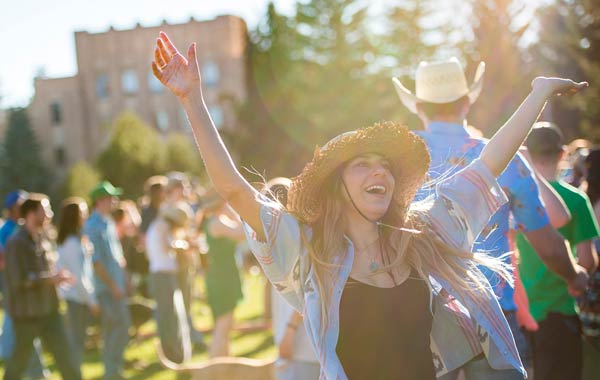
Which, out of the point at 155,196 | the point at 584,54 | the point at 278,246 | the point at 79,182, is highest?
the point at 584,54

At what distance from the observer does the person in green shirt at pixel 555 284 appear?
15.3ft

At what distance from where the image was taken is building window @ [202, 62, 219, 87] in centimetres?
6467

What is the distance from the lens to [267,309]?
Answer: 41.3 ft

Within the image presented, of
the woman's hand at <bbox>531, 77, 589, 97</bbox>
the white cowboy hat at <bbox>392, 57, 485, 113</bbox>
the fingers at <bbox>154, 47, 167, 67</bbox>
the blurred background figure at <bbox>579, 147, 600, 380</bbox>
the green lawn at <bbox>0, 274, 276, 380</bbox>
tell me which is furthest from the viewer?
the green lawn at <bbox>0, 274, 276, 380</bbox>

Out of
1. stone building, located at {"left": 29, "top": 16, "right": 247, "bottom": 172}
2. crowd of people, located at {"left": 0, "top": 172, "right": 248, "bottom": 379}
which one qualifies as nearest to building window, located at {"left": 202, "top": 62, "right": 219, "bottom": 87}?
stone building, located at {"left": 29, "top": 16, "right": 247, "bottom": 172}

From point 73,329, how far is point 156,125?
193ft

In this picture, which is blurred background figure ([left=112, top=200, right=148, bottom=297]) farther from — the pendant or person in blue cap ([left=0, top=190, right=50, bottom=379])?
the pendant

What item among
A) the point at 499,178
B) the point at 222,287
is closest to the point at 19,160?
the point at 222,287

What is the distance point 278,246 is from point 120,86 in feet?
213

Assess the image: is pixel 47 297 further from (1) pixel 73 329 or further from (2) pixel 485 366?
(2) pixel 485 366

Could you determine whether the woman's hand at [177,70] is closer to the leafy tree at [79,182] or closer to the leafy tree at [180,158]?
the leafy tree at [79,182]

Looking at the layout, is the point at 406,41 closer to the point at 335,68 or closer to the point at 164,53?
the point at 335,68

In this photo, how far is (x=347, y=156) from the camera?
3082mm

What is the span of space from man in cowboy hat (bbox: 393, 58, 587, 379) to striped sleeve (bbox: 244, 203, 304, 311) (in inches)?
33.2
